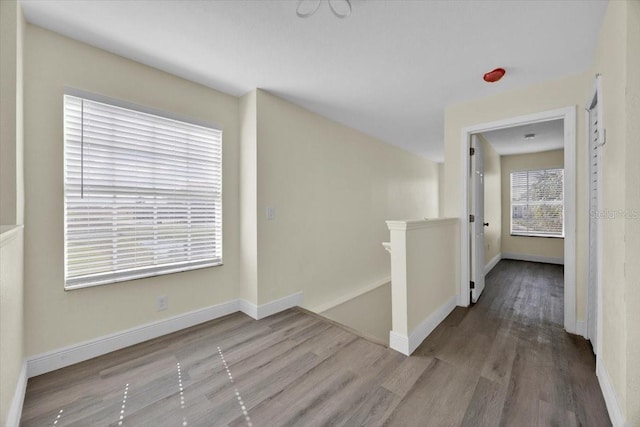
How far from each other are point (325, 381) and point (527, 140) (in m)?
5.23

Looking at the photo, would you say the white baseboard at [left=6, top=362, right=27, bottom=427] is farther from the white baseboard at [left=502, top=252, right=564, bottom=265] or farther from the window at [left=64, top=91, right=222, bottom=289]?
the white baseboard at [left=502, top=252, right=564, bottom=265]

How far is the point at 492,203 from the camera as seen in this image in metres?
5.14

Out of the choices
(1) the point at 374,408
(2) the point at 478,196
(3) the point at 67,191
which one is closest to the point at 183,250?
(3) the point at 67,191

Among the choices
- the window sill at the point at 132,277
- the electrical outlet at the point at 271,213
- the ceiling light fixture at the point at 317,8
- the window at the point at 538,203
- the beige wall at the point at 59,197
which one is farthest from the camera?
the window at the point at 538,203

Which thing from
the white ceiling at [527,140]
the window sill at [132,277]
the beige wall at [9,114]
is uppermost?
the white ceiling at [527,140]

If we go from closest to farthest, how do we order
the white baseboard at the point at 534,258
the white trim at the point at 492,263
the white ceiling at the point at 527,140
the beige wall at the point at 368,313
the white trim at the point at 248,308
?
the white trim at the point at 248,308, the beige wall at the point at 368,313, the white ceiling at the point at 527,140, the white trim at the point at 492,263, the white baseboard at the point at 534,258

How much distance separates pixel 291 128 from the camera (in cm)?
299

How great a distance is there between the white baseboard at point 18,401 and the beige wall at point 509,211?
289 inches

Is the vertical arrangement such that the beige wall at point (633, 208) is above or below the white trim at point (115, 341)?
above

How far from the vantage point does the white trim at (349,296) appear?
3.30m

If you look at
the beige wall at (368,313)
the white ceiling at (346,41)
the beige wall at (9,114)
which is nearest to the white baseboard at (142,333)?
the beige wall at (368,313)

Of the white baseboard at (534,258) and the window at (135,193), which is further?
the white baseboard at (534,258)

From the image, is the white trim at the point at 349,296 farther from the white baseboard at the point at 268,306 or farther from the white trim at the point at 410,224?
the white trim at the point at 410,224

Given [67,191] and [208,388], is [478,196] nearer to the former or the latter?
[208,388]
